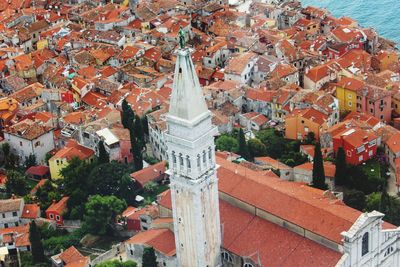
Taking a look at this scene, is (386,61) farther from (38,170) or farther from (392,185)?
(38,170)

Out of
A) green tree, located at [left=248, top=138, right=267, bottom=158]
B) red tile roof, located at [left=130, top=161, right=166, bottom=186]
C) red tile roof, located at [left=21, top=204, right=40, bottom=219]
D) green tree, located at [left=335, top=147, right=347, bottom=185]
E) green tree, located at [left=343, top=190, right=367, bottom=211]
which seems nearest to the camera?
green tree, located at [left=343, top=190, right=367, bottom=211]

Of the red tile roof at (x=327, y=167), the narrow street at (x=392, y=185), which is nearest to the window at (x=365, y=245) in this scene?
the narrow street at (x=392, y=185)

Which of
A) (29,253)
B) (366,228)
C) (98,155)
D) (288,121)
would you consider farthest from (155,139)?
(366,228)

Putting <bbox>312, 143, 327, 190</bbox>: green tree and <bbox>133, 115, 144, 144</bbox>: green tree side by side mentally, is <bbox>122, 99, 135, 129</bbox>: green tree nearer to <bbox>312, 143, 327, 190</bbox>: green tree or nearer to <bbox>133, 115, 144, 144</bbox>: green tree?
<bbox>133, 115, 144, 144</bbox>: green tree

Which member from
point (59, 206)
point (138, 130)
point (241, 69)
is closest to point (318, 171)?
point (138, 130)

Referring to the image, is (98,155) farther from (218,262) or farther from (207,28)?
(207,28)

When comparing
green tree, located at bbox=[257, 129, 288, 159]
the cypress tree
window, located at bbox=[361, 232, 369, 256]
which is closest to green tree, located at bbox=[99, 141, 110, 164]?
the cypress tree
